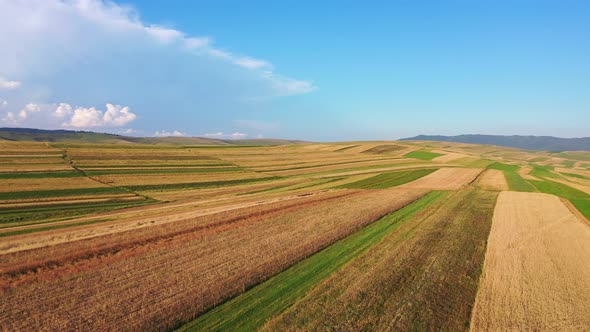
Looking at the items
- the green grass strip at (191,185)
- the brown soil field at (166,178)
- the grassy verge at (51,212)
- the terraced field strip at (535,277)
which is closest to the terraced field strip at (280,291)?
the terraced field strip at (535,277)

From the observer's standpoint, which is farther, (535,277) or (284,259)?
(284,259)

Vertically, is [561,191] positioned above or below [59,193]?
below

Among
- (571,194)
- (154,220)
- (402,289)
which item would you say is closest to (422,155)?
(571,194)

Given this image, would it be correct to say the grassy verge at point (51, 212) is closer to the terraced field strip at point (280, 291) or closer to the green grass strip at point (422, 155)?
A: the terraced field strip at point (280, 291)

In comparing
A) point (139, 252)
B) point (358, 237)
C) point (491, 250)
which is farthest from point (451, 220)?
point (139, 252)

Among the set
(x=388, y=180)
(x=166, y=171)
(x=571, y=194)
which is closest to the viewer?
(x=571, y=194)

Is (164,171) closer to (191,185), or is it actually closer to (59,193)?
(191,185)

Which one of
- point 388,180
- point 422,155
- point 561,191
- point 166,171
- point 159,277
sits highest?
point 422,155
